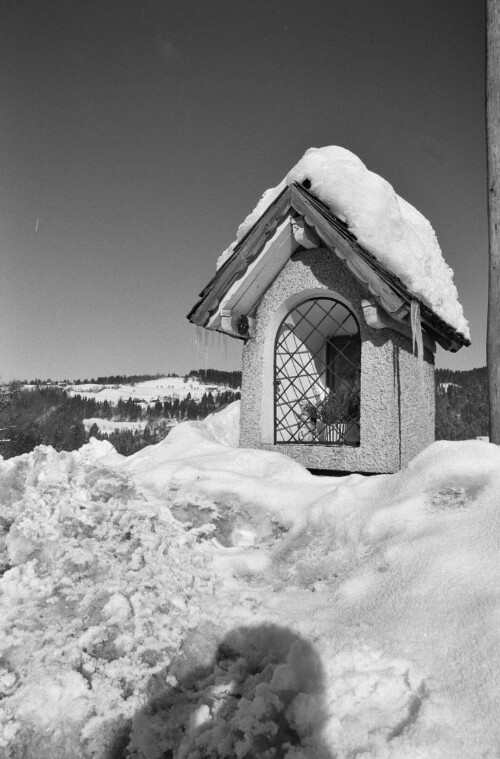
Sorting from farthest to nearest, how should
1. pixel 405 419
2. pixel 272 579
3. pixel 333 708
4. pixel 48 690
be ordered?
pixel 405 419
pixel 272 579
pixel 48 690
pixel 333 708

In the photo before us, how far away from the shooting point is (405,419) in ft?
15.3

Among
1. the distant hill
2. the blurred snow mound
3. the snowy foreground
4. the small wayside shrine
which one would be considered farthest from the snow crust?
the distant hill

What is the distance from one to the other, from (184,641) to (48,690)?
0.58m

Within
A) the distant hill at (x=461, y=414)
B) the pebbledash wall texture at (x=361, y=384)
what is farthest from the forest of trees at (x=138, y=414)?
the pebbledash wall texture at (x=361, y=384)

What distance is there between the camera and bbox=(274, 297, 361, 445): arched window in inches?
241

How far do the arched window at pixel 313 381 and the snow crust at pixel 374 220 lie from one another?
1.24 m

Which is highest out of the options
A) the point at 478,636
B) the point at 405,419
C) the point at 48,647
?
the point at 405,419

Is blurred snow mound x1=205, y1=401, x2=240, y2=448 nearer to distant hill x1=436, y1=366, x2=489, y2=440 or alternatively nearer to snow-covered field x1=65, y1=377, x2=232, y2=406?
distant hill x1=436, y1=366, x2=489, y2=440

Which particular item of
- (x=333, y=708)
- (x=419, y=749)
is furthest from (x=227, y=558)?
(x=419, y=749)

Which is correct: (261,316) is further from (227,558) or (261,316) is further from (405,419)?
(227,558)

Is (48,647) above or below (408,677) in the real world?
below

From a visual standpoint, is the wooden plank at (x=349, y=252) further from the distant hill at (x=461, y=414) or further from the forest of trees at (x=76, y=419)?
the forest of trees at (x=76, y=419)

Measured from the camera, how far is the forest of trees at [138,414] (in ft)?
32.6

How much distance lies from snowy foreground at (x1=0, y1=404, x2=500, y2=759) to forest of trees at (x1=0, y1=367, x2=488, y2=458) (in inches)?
114
